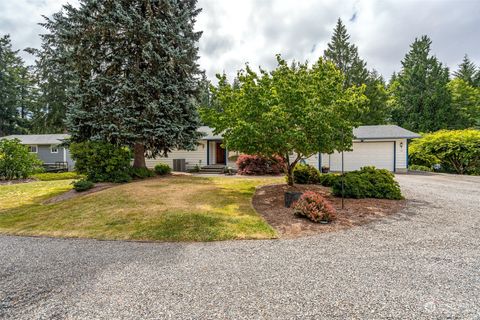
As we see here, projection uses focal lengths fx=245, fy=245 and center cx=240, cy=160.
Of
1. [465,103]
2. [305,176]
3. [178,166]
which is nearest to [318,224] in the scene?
[305,176]

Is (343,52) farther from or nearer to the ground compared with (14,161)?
farther from the ground

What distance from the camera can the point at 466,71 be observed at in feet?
124

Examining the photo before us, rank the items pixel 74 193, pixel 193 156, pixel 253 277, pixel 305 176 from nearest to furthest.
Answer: pixel 253 277 → pixel 74 193 → pixel 305 176 → pixel 193 156

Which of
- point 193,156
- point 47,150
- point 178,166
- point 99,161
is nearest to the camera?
point 99,161

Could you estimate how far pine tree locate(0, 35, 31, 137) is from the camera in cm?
3531

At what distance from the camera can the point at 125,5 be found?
1227cm

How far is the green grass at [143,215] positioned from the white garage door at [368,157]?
1057 cm

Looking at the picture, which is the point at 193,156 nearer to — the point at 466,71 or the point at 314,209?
the point at 314,209

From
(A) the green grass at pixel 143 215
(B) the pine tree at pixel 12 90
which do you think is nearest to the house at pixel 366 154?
(A) the green grass at pixel 143 215

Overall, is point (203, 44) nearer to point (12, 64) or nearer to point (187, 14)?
point (187, 14)

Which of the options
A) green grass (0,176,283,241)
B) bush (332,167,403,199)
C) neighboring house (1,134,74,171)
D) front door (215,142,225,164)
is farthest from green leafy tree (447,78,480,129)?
neighboring house (1,134,74,171)

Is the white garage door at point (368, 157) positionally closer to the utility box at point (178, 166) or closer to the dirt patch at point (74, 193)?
the utility box at point (178, 166)

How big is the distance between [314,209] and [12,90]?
155 ft

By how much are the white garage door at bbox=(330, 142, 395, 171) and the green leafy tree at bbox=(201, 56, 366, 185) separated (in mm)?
9692
